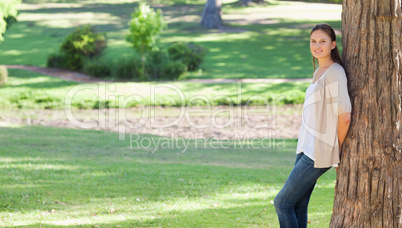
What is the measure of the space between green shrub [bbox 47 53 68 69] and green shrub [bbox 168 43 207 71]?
4.92 metres

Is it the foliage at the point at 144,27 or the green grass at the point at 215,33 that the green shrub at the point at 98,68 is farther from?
the foliage at the point at 144,27

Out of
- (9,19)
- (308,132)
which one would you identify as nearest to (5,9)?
(9,19)

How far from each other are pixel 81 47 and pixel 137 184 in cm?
1481

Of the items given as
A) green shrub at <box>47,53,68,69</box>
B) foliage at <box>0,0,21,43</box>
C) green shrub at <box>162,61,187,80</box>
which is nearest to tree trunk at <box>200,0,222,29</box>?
green shrub at <box>162,61,187,80</box>

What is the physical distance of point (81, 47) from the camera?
66.7 ft

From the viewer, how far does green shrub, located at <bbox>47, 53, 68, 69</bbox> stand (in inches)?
831

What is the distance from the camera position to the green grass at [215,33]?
22781 millimetres

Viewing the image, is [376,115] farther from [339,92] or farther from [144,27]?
[144,27]

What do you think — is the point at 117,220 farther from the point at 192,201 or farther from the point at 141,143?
the point at 141,143

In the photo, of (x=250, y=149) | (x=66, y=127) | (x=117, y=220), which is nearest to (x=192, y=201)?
(x=117, y=220)

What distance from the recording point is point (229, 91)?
17.2 metres

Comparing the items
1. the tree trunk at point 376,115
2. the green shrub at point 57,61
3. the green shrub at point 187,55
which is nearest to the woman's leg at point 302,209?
the tree trunk at point 376,115

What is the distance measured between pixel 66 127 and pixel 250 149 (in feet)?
17.6

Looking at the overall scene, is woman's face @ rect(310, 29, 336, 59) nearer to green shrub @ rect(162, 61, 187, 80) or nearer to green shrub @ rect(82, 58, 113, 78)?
green shrub @ rect(162, 61, 187, 80)
